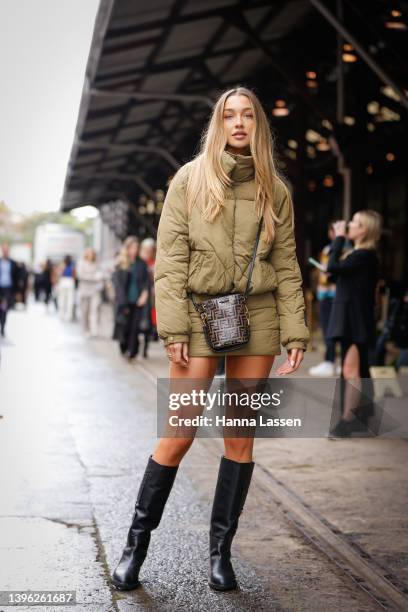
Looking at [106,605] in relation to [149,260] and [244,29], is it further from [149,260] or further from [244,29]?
[149,260]

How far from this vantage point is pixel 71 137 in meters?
23.8

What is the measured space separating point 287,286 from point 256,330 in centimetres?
22

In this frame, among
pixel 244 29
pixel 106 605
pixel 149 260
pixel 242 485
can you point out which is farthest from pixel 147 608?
pixel 149 260

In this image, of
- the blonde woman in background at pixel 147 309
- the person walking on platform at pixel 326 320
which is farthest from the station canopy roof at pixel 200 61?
the blonde woman in background at pixel 147 309

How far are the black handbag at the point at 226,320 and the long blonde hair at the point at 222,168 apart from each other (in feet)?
0.81

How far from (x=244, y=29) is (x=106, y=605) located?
10710 millimetres

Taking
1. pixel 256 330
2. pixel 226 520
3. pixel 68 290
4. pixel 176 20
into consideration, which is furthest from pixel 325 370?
pixel 68 290

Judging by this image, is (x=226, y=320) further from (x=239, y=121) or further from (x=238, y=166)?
(x=239, y=121)

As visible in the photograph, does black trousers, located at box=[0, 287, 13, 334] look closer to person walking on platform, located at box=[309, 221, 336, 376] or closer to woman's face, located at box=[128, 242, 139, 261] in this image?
woman's face, located at box=[128, 242, 139, 261]

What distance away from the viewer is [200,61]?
16.7m

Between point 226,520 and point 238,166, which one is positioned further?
point 226,520

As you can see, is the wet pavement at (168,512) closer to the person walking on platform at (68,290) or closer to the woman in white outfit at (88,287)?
the woman in white outfit at (88,287)

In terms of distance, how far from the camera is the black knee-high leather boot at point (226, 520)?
13.4 ft

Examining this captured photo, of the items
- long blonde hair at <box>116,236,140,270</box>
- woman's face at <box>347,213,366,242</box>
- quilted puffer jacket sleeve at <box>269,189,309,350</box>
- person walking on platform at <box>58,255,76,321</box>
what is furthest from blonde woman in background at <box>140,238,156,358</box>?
person walking on platform at <box>58,255,76,321</box>
